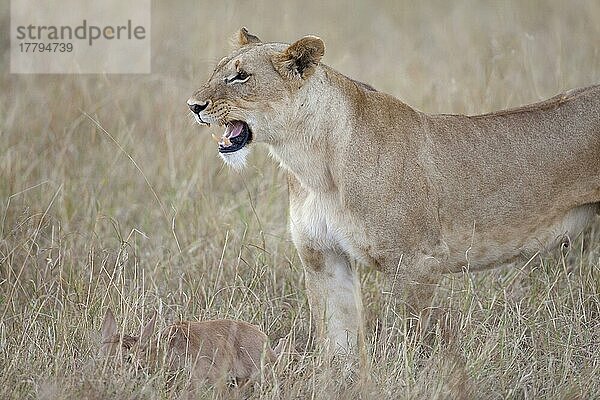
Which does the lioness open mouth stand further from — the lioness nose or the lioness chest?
the lioness chest

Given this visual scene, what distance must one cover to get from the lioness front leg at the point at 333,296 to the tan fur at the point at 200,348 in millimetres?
546

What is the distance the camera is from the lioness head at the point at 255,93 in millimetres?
4770

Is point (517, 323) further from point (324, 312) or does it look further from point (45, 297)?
point (45, 297)

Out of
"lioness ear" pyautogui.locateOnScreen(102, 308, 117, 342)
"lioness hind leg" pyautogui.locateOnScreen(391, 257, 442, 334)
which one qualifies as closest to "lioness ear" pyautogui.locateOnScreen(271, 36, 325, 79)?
"lioness hind leg" pyautogui.locateOnScreen(391, 257, 442, 334)

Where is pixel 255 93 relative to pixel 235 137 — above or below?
above

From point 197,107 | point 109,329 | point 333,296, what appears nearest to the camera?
point 109,329

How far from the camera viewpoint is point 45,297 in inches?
206

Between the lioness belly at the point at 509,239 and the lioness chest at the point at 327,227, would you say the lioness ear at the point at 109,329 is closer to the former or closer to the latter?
the lioness chest at the point at 327,227

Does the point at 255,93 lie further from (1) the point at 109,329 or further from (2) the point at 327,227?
(1) the point at 109,329

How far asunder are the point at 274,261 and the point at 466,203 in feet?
4.15

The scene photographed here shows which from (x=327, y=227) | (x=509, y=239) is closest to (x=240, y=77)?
(x=327, y=227)

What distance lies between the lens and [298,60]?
4.82 meters

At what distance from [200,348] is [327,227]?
2.76 ft

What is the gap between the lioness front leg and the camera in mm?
5066
